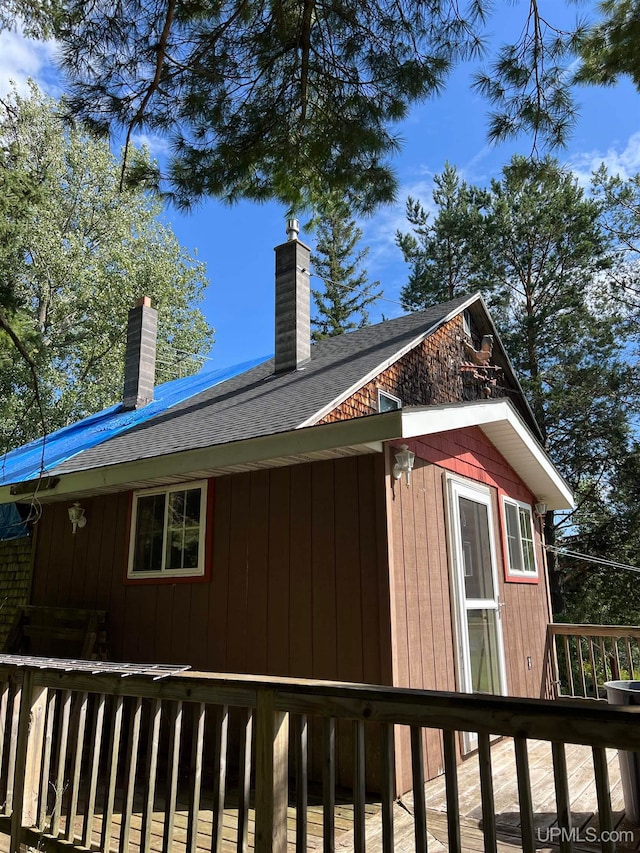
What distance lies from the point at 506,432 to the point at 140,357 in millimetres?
5632

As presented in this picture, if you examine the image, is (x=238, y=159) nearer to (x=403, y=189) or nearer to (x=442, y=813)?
(x=403, y=189)

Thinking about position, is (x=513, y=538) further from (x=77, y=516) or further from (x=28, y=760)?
(x=28, y=760)

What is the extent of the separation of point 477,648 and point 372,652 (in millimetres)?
1605

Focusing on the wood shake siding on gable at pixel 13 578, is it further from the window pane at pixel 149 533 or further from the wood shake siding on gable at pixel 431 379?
the wood shake siding on gable at pixel 431 379

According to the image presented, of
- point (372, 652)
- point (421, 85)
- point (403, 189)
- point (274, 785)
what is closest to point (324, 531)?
point (372, 652)

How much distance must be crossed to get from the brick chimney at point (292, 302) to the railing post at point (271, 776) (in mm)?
5948

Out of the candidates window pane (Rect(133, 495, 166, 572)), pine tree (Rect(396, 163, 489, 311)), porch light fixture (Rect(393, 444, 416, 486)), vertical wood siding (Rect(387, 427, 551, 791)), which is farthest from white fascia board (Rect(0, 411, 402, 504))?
pine tree (Rect(396, 163, 489, 311))

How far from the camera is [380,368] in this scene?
687 cm

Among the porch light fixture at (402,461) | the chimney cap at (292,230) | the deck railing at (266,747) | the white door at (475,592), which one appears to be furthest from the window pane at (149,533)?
the chimney cap at (292,230)

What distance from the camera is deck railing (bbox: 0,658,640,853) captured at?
1.92m

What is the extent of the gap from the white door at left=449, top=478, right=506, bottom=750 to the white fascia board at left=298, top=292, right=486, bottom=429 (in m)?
1.24

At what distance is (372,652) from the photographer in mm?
4367

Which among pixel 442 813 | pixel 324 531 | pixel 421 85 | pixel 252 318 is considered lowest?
pixel 442 813

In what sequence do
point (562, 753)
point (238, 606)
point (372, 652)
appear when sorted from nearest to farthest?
1. point (562, 753)
2. point (372, 652)
3. point (238, 606)
